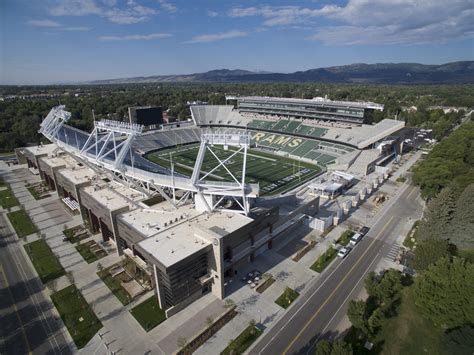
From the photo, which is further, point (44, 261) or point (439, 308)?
point (44, 261)

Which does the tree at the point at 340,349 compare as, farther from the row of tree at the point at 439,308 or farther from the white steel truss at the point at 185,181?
the white steel truss at the point at 185,181

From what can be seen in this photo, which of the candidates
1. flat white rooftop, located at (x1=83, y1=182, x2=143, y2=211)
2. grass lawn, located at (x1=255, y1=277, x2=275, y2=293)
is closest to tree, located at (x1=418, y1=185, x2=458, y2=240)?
grass lawn, located at (x1=255, y1=277, x2=275, y2=293)

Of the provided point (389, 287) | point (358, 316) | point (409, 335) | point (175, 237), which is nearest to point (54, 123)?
point (175, 237)

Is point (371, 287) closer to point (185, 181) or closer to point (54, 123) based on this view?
point (185, 181)

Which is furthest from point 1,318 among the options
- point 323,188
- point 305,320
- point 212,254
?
point 323,188

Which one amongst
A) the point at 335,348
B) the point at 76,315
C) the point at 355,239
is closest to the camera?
the point at 335,348

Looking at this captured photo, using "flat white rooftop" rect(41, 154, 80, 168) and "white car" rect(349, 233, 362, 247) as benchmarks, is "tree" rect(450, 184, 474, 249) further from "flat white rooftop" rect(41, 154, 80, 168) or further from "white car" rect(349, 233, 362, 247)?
"flat white rooftop" rect(41, 154, 80, 168)
